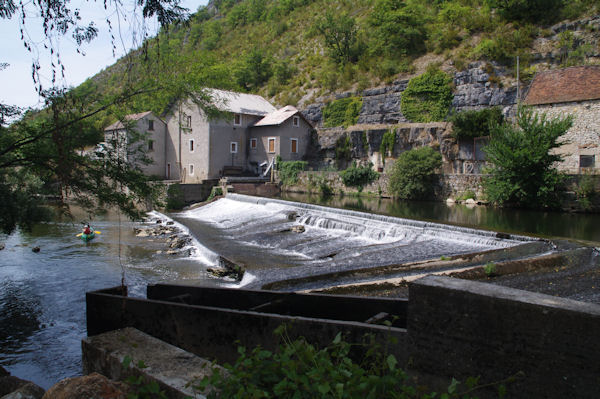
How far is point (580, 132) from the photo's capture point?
2359cm

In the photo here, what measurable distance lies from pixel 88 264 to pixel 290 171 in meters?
22.6

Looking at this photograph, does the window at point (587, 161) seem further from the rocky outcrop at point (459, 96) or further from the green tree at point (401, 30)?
the green tree at point (401, 30)

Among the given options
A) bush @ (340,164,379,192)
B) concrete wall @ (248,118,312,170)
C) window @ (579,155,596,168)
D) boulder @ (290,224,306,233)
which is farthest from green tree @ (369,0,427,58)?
boulder @ (290,224,306,233)

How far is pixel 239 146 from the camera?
3519 cm

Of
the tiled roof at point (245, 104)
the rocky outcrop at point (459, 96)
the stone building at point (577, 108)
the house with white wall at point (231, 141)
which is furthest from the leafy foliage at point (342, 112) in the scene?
the stone building at point (577, 108)

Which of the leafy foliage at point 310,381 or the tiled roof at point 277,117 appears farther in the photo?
the tiled roof at point 277,117

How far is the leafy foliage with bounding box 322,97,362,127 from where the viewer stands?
39719 millimetres

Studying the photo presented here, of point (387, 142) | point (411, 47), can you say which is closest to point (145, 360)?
point (387, 142)

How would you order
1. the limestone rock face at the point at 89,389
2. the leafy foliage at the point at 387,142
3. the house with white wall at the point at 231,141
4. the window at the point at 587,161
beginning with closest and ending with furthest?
the limestone rock face at the point at 89,389, the window at the point at 587,161, the leafy foliage at the point at 387,142, the house with white wall at the point at 231,141

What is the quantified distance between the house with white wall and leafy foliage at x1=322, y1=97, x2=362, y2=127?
14.3 ft

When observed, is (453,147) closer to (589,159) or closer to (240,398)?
(589,159)

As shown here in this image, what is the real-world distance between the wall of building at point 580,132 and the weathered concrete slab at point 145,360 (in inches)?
967

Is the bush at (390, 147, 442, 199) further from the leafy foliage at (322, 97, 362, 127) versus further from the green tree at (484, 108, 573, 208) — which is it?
the leafy foliage at (322, 97, 362, 127)

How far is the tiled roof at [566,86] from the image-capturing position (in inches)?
929
